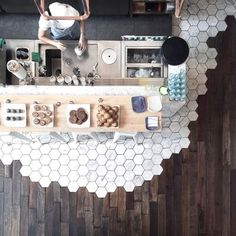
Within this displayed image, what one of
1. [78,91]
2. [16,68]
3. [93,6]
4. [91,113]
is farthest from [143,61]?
[16,68]

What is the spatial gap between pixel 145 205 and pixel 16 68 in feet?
6.85

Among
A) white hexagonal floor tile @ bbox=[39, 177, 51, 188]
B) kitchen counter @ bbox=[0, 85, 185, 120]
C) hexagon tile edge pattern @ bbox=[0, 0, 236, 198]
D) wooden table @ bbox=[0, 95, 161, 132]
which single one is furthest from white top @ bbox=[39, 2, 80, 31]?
white hexagonal floor tile @ bbox=[39, 177, 51, 188]

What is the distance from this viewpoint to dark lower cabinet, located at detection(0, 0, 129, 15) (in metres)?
3.93

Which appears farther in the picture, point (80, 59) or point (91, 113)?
point (80, 59)

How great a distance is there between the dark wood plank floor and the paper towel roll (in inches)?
54.8

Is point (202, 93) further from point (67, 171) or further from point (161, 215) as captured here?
point (67, 171)

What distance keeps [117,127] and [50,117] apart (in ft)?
1.67

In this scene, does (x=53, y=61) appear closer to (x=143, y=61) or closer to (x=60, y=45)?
(x=60, y=45)

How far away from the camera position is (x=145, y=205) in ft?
13.7

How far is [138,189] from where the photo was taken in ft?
13.7

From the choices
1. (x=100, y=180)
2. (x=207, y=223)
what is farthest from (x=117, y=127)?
(x=207, y=223)

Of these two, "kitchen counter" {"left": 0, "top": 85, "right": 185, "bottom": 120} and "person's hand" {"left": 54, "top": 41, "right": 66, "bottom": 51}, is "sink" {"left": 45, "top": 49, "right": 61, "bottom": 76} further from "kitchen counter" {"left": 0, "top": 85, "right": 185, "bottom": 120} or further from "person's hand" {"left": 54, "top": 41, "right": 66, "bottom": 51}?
"kitchen counter" {"left": 0, "top": 85, "right": 185, "bottom": 120}

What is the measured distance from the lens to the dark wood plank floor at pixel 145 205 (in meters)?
4.16

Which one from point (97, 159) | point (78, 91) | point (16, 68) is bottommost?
point (97, 159)
